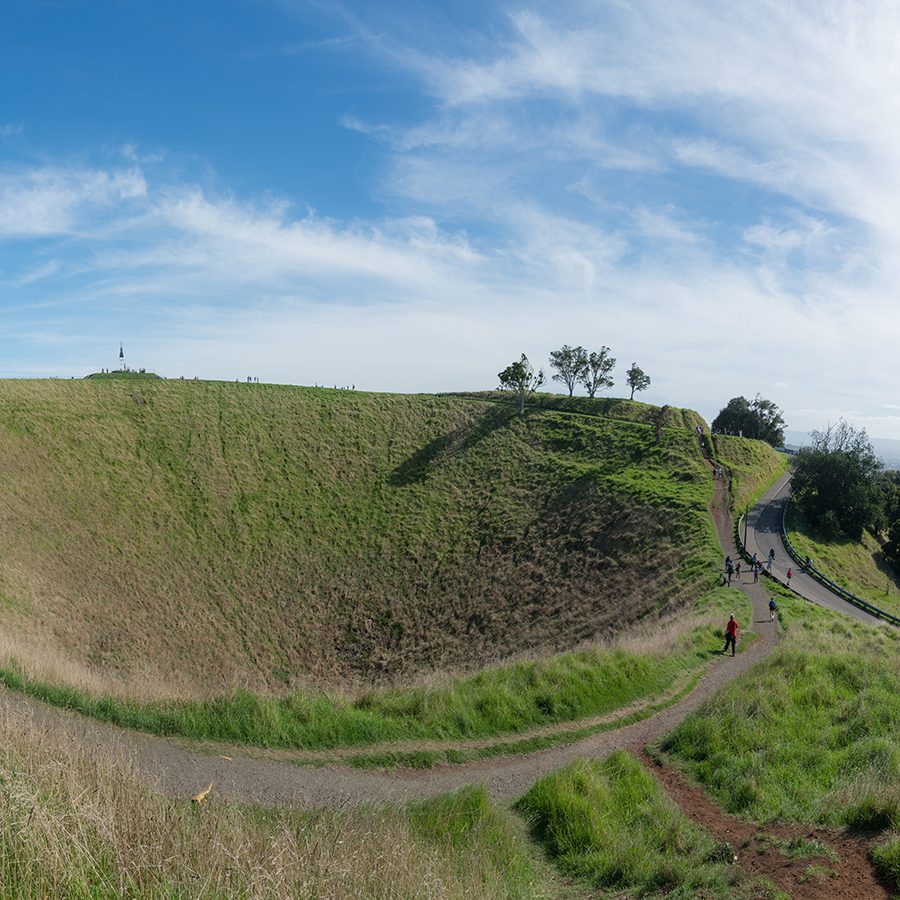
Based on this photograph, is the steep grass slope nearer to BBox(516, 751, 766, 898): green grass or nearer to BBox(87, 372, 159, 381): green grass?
BBox(87, 372, 159, 381): green grass

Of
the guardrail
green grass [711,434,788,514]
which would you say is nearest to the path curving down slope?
the guardrail

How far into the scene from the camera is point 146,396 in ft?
167

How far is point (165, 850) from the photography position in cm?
593

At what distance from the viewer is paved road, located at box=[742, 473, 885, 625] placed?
100 ft

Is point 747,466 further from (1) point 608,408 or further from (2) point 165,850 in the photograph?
(2) point 165,850

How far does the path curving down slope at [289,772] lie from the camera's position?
1055cm

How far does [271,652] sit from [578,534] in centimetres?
2051

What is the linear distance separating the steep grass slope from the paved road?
3.91 metres

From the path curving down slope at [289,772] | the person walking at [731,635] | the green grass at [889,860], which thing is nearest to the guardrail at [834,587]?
the person walking at [731,635]

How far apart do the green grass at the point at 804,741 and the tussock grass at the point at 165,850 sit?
5118mm

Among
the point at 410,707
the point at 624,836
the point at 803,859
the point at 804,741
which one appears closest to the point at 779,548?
the point at 804,741

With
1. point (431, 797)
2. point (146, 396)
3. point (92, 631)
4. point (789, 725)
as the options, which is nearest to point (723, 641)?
point (789, 725)

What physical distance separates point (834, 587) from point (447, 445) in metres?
30.6

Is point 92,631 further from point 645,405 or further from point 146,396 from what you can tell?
point 645,405
